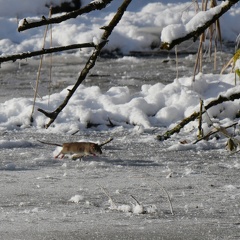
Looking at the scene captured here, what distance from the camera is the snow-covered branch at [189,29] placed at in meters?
1.39

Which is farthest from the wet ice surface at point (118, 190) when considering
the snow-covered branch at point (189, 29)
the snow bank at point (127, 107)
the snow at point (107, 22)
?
the snow at point (107, 22)

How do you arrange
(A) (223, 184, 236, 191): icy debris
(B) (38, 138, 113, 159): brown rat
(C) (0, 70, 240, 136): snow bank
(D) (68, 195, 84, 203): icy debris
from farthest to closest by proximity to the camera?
(C) (0, 70, 240, 136): snow bank
(B) (38, 138, 113, 159): brown rat
(A) (223, 184, 236, 191): icy debris
(D) (68, 195, 84, 203): icy debris

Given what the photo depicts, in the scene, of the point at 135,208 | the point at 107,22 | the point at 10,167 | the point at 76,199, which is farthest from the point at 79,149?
the point at 107,22

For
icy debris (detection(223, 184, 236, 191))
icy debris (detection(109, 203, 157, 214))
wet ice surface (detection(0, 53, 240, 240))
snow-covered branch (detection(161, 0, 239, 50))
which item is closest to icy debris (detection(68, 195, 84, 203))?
wet ice surface (detection(0, 53, 240, 240))

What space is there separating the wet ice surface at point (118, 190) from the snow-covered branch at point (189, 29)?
45.5 inches

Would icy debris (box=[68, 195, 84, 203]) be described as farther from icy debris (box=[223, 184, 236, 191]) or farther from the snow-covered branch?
the snow-covered branch

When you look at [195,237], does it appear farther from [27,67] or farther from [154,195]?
[27,67]

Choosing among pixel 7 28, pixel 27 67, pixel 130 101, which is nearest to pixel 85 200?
pixel 130 101

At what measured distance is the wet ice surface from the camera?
8.48ft

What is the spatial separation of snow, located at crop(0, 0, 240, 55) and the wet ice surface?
3.53 meters

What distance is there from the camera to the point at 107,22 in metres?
8.63

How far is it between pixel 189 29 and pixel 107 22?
7261 mm

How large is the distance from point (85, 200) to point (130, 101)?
2.15 m

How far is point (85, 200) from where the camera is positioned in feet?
9.71
